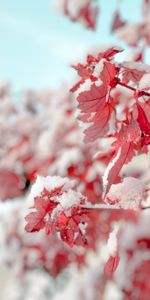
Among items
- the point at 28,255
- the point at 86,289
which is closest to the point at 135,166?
the point at 86,289

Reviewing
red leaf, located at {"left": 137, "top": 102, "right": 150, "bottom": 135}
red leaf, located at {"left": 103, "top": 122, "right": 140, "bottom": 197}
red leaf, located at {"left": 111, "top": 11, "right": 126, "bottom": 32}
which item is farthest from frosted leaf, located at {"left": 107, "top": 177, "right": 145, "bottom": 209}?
red leaf, located at {"left": 111, "top": 11, "right": 126, "bottom": 32}

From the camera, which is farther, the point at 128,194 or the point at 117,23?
the point at 117,23

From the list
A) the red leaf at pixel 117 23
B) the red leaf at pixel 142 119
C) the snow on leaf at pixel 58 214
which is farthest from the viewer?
the red leaf at pixel 117 23

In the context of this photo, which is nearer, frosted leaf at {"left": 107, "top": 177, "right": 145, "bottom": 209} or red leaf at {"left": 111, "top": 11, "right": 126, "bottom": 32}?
frosted leaf at {"left": 107, "top": 177, "right": 145, "bottom": 209}

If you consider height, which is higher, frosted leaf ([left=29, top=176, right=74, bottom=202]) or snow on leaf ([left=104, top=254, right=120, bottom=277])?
frosted leaf ([left=29, top=176, right=74, bottom=202])

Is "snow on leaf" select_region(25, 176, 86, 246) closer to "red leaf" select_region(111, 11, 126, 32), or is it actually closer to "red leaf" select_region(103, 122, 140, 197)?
"red leaf" select_region(103, 122, 140, 197)

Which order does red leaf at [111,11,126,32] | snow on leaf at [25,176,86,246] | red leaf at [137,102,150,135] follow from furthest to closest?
red leaf at [111,11,126,32] < snow on leaf at [25,176,86,246] < red leaf at [137,102,150,135]

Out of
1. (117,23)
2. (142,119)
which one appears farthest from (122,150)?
(117,23)

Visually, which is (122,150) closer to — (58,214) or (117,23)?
(58,214)

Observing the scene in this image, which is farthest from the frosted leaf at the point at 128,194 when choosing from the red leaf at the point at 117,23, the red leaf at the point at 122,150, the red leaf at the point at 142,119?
the red leaf at the point at 117,23

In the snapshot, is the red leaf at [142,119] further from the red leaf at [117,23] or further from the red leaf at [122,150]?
the red leaf at [117,23]

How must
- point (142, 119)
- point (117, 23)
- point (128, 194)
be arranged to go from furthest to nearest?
point (117, 23), point (128, 194), point (142, 119)
